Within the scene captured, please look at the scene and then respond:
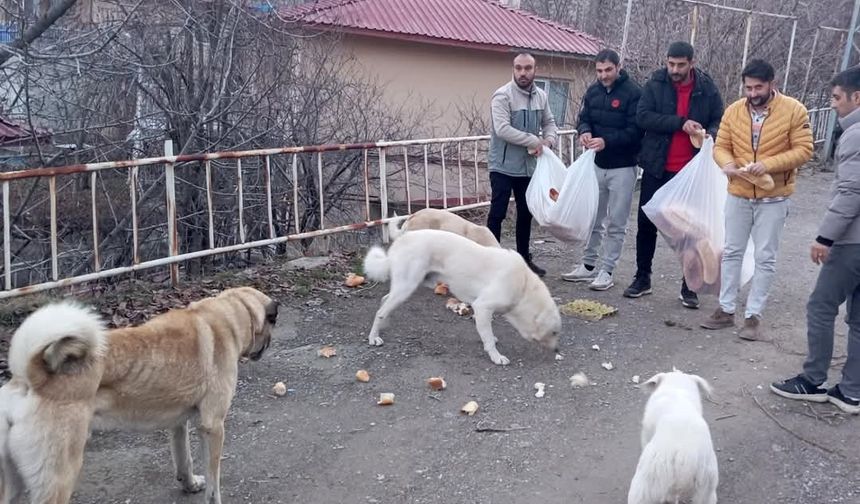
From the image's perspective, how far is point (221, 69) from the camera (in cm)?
934

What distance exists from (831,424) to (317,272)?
464cm

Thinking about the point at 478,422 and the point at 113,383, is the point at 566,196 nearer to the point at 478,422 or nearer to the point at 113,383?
the point at 478,422

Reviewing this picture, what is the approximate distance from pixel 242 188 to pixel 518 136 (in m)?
3.08

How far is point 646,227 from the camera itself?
7.07 meters

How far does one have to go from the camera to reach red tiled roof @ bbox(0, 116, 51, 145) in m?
7.94

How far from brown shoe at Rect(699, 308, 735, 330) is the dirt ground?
0.09 metres

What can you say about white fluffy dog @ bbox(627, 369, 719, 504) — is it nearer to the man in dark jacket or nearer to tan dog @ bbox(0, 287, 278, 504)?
tan dog @ bbox(0, 287, 278, 504)

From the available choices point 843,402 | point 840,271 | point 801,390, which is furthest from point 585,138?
point 843,402

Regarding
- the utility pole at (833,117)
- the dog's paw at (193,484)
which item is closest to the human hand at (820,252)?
the dog's paw at (193,484)

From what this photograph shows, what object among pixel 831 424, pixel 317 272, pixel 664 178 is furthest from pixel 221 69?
pixel 831 424

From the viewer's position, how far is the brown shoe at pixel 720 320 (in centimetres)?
635

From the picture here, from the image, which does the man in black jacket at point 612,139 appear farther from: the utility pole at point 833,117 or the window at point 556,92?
the utility pole at point 833,117

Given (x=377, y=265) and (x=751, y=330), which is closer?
(x=377, y=265)

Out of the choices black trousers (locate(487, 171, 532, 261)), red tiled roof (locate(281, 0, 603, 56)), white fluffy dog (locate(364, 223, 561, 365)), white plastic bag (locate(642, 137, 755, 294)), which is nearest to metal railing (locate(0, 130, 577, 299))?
black trousers (locate(487, 171, 532, 261))
